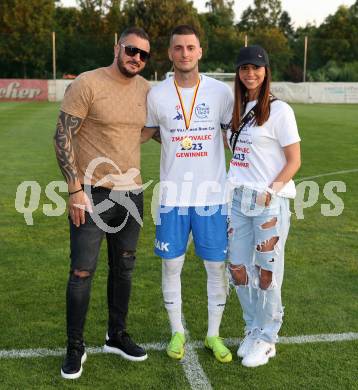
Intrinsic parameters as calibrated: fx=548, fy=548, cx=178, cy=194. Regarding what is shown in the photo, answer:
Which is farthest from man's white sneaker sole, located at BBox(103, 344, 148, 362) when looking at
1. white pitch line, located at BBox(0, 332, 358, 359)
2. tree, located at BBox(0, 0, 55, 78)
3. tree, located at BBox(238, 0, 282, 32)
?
tree, located at BBox(238, 0, 282, 32)

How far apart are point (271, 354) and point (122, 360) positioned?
1035 millimetres

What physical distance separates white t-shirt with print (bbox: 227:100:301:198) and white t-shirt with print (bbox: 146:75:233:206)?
17cm

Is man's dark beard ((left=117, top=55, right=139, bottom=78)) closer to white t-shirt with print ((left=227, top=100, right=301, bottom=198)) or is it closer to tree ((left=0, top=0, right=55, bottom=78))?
white t-shirt with print ((left=227, top=100, right=301, bottom=198))

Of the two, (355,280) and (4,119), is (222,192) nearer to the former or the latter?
(355,280)

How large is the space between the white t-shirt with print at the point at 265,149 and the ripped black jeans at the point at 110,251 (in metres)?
0.76

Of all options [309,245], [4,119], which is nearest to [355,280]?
[309,245]

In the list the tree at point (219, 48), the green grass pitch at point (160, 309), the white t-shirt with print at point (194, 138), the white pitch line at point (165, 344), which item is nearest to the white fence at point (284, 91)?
the tree at point (219, 48)

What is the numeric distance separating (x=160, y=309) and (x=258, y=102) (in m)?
2.06

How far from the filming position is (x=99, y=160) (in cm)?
354

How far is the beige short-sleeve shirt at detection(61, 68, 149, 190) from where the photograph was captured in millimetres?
3408

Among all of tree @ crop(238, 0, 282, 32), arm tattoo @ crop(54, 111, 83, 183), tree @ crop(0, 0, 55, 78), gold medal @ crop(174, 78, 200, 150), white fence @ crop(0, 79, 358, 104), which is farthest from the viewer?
tree @ crop(238, 0, 282, 32)

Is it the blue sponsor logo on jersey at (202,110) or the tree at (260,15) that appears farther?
the tree at (260,15)

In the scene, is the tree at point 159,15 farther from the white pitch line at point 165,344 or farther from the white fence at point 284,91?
the white pitch line at point 165,344

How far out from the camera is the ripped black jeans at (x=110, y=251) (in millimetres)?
3523
